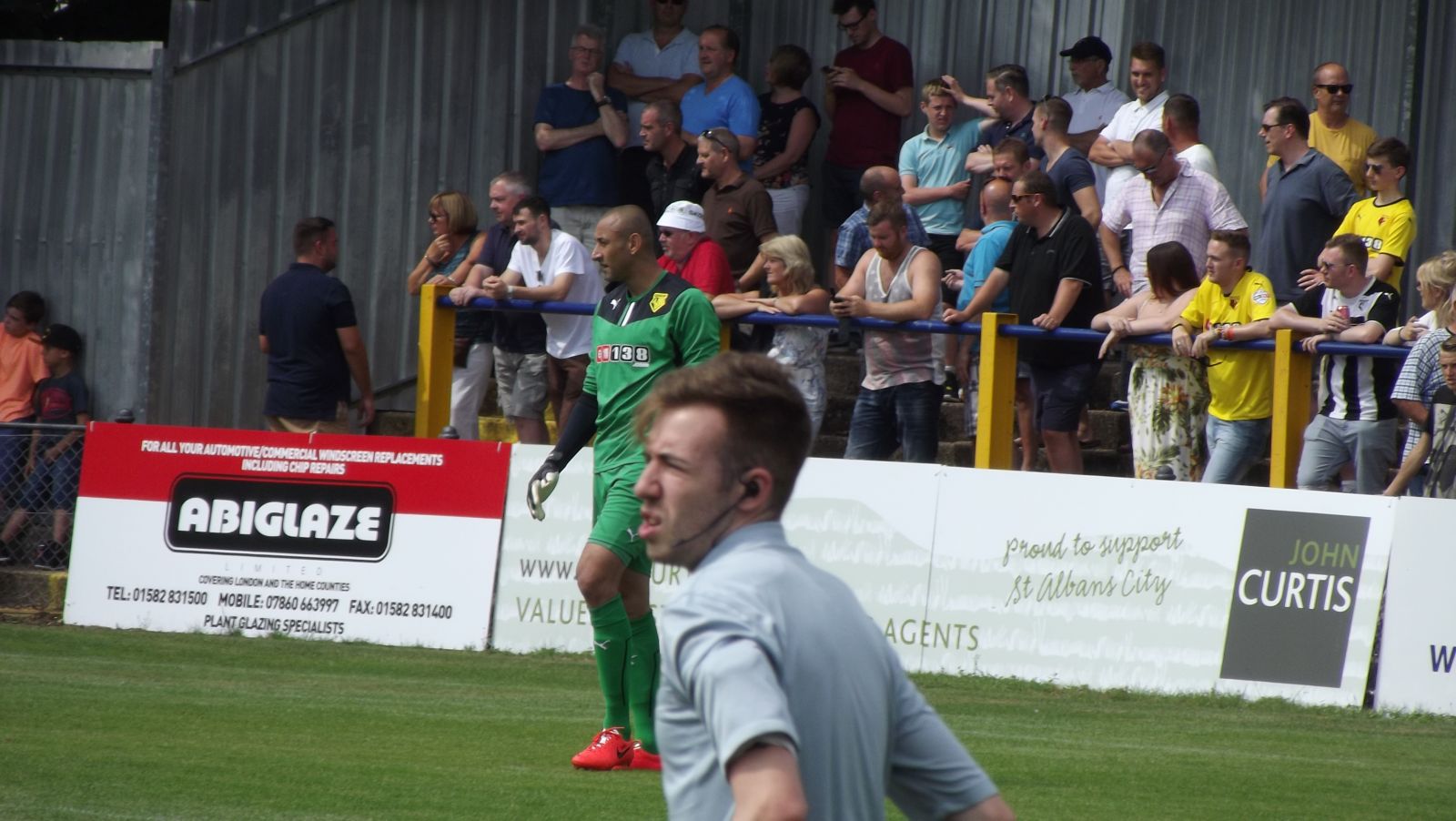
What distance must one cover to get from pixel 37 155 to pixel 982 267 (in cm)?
767

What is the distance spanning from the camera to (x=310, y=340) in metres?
12.3

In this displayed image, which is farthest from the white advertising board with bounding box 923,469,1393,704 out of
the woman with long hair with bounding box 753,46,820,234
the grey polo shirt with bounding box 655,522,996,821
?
the grey polo shirt with bounding box 655,522,996,821

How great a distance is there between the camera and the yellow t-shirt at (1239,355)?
1005 centimetres

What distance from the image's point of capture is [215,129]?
13.8 meters

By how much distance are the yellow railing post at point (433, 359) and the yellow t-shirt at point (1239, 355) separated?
493cm

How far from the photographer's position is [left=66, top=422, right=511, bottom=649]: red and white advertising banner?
11219 millimetres

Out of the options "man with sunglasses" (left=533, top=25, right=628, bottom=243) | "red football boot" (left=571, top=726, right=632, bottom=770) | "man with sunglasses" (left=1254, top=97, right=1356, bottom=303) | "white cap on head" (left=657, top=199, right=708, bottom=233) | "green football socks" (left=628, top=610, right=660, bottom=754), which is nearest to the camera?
"red football boot" (left=571, top=726, right=632, bottom=770)

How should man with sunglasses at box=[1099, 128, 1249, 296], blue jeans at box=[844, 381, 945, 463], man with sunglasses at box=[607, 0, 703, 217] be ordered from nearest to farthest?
blue jeans at box=[844, 381, 945, 463]
man with sunglasses at box=[1099, 128, 1249, 296]
man with sunglasses at box=[607, 0, 703, 217]

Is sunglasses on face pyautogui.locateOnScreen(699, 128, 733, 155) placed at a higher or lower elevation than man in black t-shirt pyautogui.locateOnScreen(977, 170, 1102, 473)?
higher

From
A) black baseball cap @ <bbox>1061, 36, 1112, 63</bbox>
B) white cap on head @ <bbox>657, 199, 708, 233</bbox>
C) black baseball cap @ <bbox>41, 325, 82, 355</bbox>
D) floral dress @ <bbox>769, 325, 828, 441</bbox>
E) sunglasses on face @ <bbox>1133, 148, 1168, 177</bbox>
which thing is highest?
black baseball cap @ <bbox>1061, 36, 1112, 63</bbox>

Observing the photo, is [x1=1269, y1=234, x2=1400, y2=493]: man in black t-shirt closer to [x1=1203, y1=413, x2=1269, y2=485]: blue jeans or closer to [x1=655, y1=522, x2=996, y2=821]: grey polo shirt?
[x1=1203, y1=413, x2=1269, y2=485]: blue jeans

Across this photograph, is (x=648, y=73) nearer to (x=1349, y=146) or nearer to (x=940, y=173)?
(x=940, y=173)

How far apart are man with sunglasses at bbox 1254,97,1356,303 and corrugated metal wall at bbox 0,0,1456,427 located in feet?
10.0

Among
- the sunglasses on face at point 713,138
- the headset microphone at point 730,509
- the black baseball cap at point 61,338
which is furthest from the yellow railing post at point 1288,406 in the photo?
the black baseball cap at point 61,338
